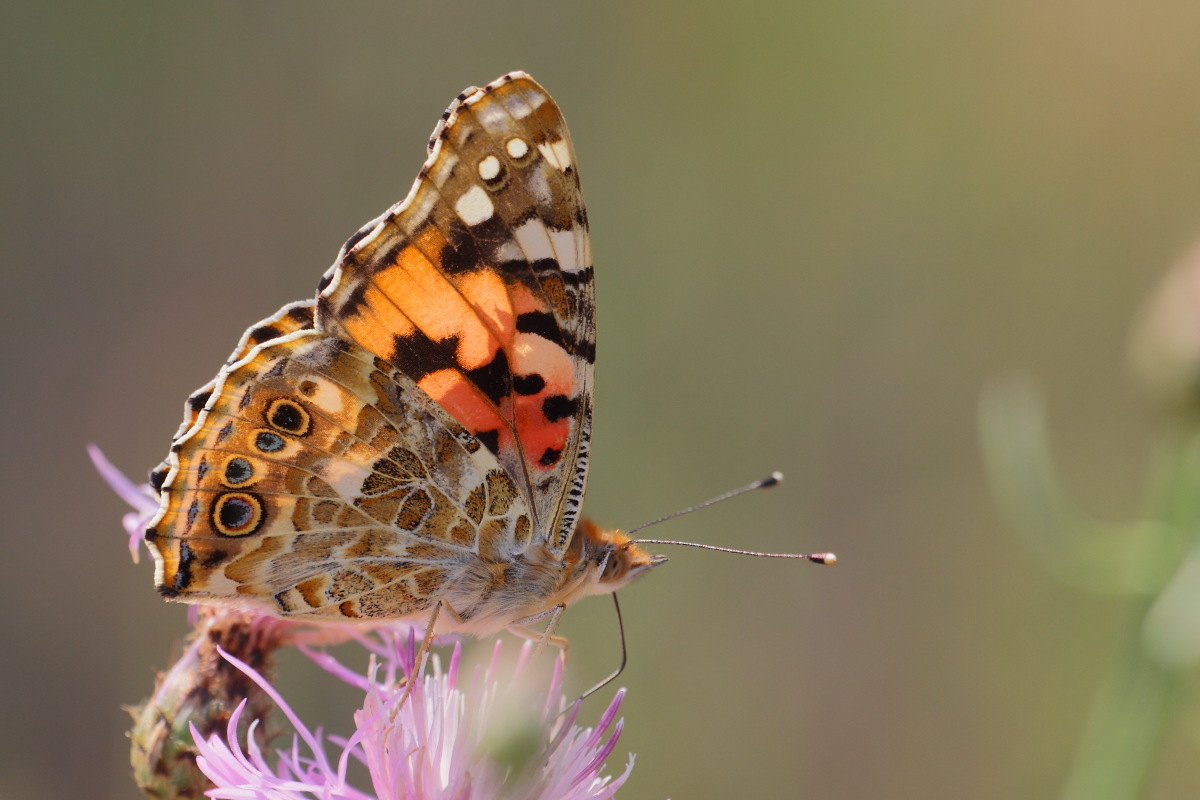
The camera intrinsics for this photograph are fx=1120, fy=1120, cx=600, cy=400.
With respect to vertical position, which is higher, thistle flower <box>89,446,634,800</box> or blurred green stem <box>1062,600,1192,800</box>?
blurred green stem <box>1062,600,1192,800</box>

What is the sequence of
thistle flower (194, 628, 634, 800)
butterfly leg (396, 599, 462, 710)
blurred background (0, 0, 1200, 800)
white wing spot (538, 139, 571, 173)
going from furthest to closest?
blurred background (0, 0, 1200, 800) < white wing spot (538, 139, 571, 173) < butterfly leg (396, 599, 462, 710) < thistle flower (194, 628, 634, 800)

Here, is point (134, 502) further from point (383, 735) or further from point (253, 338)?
point (383, 735)

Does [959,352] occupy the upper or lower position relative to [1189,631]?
upper

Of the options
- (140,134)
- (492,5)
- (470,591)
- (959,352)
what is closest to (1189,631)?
(470,591)

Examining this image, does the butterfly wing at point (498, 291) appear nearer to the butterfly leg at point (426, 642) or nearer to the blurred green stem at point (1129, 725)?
the butterfly leg at point (426, 642)

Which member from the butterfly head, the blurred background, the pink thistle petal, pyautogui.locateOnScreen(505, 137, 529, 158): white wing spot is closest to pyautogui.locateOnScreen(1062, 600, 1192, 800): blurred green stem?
the butterfly head

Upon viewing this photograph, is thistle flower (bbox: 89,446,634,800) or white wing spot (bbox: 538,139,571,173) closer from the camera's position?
thistle flower (bbox: 89,446,634,800)

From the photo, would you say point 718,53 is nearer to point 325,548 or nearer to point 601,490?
point 601,490

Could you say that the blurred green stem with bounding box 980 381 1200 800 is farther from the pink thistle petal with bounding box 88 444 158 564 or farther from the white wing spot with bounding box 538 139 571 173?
the pink thistle petal with bounding box 88 444 158 564
